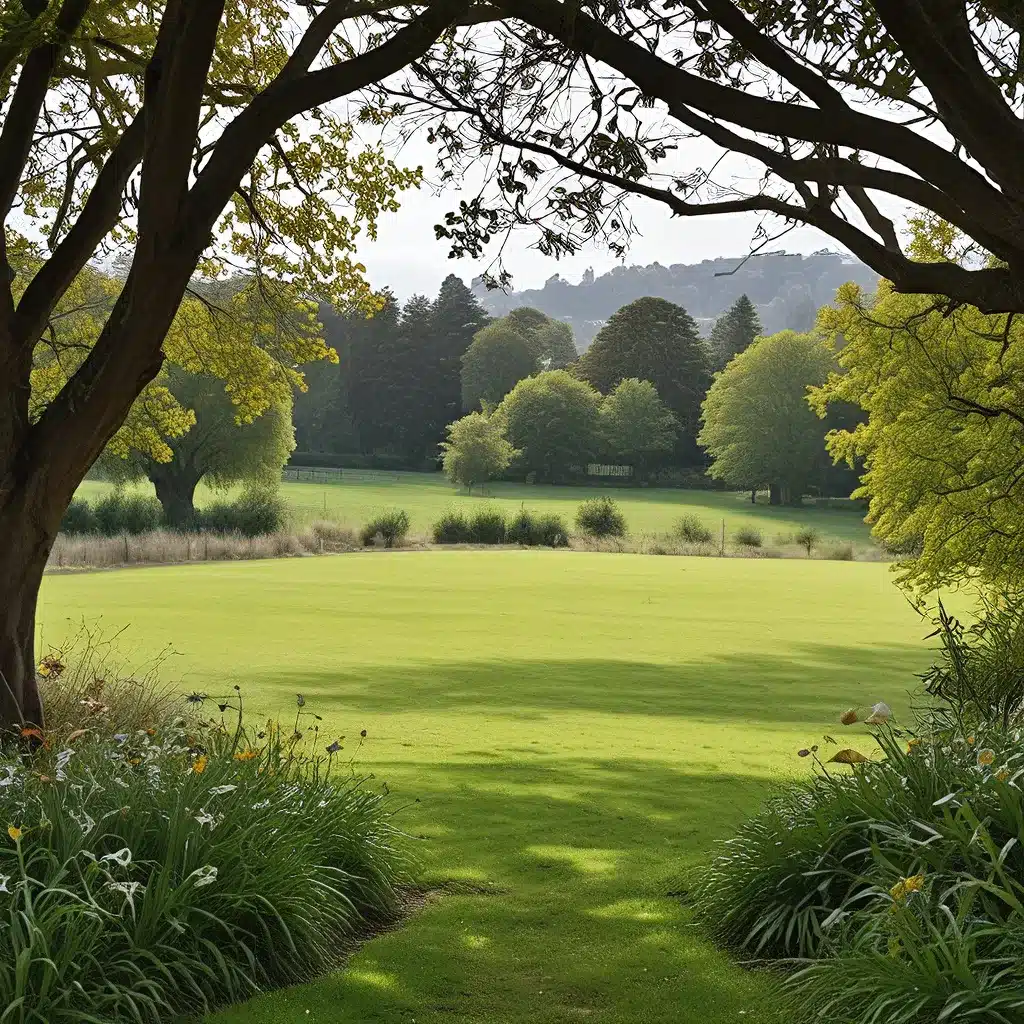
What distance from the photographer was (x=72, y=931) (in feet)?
12.0

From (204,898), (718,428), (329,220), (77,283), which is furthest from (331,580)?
(718,428)

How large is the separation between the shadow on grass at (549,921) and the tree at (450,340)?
7296 cm

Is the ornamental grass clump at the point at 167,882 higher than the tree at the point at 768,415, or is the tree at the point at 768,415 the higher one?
the tree at the point at 768,415

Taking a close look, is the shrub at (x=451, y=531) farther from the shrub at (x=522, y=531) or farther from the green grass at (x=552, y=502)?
the green grass at (x=552, y=502)

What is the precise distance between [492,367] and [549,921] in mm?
77449

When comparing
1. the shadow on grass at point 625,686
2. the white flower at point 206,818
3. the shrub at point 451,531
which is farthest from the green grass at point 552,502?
the white flower at point 206,818

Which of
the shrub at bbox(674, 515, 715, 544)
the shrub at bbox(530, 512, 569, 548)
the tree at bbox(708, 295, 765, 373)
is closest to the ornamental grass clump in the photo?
the shrub at bbox(530, 512, 569, 548)

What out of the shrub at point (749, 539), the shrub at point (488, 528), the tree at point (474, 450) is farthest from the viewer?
the tree at point (474, 450)

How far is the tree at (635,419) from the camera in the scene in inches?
2793

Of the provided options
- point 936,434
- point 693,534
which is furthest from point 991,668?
point 693,534

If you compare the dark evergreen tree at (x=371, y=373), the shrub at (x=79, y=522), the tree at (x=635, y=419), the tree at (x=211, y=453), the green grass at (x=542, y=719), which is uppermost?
the dark evergreen tree at (x=371, y=373)

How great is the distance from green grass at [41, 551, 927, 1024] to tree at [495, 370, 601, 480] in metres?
40.9

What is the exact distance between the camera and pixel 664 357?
251 ft

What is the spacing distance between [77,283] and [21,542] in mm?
10644
